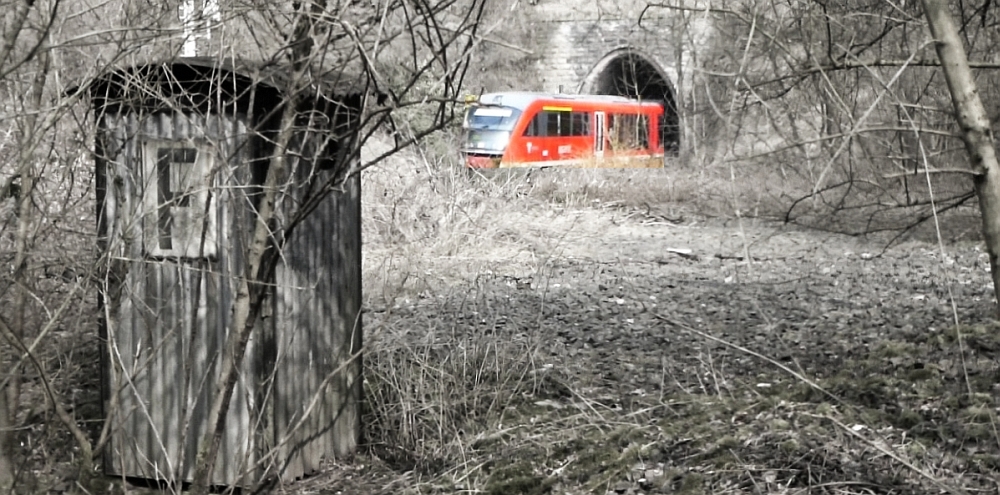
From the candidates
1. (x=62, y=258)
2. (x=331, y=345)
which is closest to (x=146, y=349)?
(x=62, y=258)

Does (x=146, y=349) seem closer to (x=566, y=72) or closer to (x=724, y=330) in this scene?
(x=724, y=330)

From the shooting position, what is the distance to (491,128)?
1109 inches

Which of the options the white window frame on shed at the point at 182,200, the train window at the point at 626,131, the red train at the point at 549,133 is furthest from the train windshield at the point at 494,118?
the white window frame on shed at the point at 182,200

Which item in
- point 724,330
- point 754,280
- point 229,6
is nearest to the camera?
point 229,6

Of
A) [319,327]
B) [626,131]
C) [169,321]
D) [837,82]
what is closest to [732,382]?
[837,82]

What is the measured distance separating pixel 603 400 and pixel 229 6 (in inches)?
147

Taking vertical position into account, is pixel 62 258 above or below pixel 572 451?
above

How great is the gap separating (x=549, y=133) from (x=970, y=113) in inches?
966

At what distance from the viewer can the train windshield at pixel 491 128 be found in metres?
27.9

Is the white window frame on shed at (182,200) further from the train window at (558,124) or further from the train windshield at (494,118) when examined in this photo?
the train window at (558,124)

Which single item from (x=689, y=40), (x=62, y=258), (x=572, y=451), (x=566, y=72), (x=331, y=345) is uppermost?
(x=566, y=72)

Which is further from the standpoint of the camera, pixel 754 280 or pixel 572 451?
pixel 754 280

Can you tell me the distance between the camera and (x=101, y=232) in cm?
579

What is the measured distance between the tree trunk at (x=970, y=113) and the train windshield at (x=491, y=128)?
910 inches
